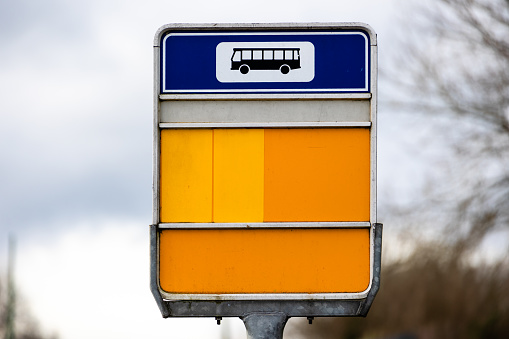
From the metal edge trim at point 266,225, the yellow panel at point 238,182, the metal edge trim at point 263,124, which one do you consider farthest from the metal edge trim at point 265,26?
the metal edge trim at point 266,225

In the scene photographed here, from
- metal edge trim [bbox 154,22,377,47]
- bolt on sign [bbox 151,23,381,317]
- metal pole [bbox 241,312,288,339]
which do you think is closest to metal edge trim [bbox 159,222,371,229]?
Result: bolt on sign [bbox 151,23,381,317]

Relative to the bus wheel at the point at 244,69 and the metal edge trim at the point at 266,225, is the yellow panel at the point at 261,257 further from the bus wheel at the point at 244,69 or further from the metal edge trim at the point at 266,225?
the bus wheel at the point at 244,69

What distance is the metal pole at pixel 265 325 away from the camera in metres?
3.37

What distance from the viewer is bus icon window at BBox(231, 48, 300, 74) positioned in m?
3.48

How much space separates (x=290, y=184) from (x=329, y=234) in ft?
0.75

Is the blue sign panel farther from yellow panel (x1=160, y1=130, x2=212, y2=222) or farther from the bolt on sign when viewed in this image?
yellow panel (x1=160, y1=130, x2=212, y2=222)

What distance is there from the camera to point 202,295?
3395 mm

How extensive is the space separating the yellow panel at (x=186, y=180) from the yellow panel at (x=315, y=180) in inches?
8.5

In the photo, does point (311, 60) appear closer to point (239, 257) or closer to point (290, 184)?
point (290, 184)

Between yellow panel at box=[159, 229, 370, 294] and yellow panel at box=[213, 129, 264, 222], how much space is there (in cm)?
6

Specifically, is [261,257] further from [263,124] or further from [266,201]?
[263,124]

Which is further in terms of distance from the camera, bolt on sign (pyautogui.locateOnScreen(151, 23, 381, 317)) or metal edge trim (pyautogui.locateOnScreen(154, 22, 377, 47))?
metal edge trim (pyautogui.locateOnScreen(154, 22, 377, 47))

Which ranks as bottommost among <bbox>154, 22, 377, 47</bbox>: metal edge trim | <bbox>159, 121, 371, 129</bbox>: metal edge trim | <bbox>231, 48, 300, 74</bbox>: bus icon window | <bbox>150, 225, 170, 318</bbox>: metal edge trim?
<bbox>150, 225, 170, 318</bbox>: metal edge trim

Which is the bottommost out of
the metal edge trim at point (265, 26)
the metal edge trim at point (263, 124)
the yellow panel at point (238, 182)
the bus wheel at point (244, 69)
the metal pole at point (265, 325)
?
the metal pole at point (265, 325)
